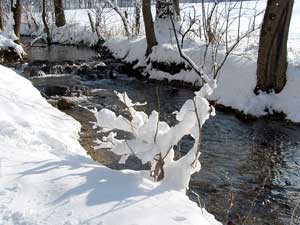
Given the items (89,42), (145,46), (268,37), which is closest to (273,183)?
(268,37)

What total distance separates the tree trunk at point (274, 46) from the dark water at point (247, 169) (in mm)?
1034

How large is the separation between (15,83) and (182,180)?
15.8 feet

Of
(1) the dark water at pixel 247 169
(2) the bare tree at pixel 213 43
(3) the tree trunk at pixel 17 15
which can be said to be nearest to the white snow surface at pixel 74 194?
(1) the dark water at pixel 247 169

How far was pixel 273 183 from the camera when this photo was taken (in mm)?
6277

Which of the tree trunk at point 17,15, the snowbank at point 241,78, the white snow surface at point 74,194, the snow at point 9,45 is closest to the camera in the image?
the white snow surface at point 74,194

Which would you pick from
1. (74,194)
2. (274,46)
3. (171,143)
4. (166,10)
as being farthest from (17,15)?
(74,194)

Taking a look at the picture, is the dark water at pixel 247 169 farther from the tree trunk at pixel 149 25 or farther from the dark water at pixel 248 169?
the tree trunk at pixel 149 25

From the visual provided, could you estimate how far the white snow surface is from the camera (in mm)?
3297

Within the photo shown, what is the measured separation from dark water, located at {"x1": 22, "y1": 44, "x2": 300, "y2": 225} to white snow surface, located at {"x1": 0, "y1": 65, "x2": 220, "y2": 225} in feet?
1.83

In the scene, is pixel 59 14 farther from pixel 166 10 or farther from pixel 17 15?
pixel 166 10

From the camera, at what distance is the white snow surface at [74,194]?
330 cm

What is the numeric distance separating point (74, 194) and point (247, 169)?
3.68m

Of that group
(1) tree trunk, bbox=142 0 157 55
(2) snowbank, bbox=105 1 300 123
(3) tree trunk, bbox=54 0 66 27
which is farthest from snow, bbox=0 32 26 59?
(3) tree trunk, bbox=54 0 66 27

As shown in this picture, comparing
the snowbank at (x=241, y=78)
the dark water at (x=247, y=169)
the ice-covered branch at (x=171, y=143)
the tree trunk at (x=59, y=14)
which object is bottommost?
the dark water at (x=247, y=169)
